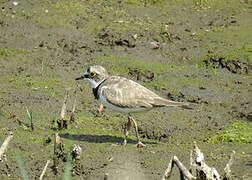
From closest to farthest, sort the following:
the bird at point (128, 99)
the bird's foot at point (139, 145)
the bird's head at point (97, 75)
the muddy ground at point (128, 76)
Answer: the muddy ground at point (128, 76)
the bird's foot at point (139, 145)
the bird at point (128, 99)
the bird's head at point (97, 75)

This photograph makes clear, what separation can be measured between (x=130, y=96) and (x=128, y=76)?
226cm

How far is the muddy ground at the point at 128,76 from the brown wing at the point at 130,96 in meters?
0.51

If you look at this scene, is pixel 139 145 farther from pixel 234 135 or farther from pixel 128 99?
pixel 234 135

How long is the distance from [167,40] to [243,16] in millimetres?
2197

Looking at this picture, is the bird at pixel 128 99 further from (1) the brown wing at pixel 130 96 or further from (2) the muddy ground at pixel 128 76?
(2) the muddy ground at pixel 128 76

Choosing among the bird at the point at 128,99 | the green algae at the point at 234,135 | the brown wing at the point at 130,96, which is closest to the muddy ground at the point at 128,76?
the green algae at the point at 234,135

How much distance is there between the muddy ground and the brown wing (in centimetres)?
51

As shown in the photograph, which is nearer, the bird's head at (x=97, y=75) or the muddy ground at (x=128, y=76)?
the muddy ground at (x=128, y=76)

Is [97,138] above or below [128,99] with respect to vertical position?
below

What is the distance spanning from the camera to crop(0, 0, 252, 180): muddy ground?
5.99m

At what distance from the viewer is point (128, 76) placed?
874cm

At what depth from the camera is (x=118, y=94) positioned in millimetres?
6539

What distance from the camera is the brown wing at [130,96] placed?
6.45m

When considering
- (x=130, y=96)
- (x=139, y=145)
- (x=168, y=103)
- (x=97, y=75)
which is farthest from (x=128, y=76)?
(x=139, y=145)
